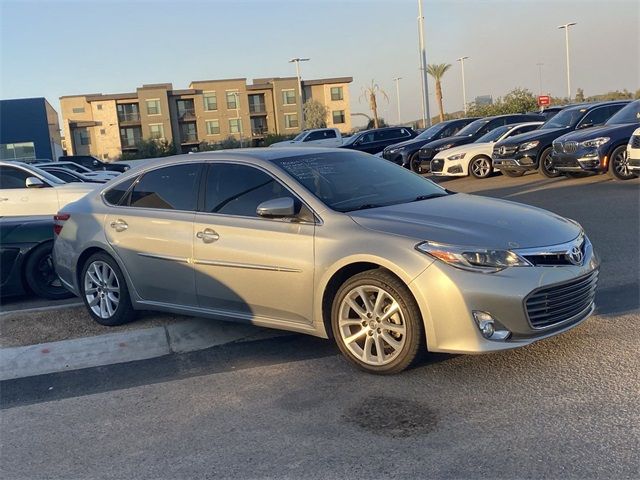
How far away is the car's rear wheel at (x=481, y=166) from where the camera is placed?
58.7 feet

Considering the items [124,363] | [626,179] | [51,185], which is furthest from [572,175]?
[124,363]

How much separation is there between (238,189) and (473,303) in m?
2.25

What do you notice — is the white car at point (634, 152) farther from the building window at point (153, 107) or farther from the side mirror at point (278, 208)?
the building window at point (153, 107)

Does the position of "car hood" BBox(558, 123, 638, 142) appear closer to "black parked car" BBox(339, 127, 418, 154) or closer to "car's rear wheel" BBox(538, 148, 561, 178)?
"car's rear wheel" BBox(538, 148, 561, 178)

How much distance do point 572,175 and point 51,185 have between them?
11480mm

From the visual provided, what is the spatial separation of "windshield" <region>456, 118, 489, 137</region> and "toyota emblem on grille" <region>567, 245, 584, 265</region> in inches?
643

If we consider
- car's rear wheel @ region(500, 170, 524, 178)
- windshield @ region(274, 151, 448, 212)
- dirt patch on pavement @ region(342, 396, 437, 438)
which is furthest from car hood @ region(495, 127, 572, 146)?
dirt patch on pavement @ region(342, 396, 437, 438)

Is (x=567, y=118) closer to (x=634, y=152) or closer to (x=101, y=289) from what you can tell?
(x=634, y=152)

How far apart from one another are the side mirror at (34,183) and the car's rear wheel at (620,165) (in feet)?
37.1

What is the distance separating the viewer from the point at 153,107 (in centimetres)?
6906

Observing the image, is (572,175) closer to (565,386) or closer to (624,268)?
(624,268)

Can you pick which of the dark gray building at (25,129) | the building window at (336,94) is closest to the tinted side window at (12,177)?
the dark gray building at (25,129)

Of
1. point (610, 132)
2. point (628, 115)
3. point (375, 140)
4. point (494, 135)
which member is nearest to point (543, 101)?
point (375, 140)

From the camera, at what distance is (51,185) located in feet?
41.4
